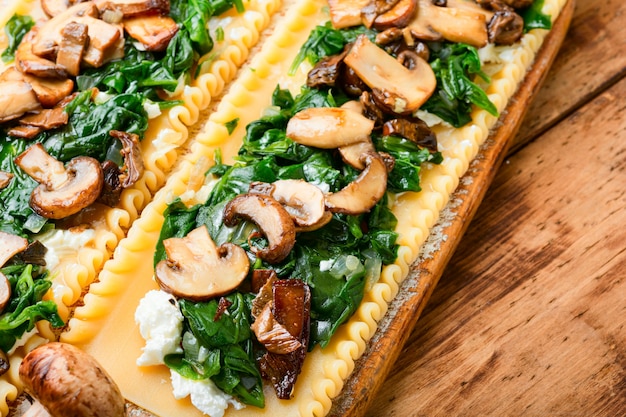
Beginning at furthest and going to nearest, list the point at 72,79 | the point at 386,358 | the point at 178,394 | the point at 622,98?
the point at 622,98 < the point at 72,79 < the point at 386,358 < the point at 178,394

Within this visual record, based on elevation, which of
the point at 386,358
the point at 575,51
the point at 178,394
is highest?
the point at 575,51

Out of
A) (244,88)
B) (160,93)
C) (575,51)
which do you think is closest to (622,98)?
(575,51)

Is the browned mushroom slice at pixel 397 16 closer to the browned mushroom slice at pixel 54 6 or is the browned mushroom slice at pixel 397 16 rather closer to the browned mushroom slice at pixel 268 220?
the browned mushroom slice at pixel 268 220

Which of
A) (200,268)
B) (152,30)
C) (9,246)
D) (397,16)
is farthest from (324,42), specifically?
(9,246)

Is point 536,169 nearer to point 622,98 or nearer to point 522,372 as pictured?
point 622,98

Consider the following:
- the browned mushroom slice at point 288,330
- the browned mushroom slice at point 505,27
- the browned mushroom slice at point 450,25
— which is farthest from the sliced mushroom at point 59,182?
the browned mushroom slice at point 505,27

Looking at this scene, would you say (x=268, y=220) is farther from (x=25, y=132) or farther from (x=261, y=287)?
(x=25, y=132)
